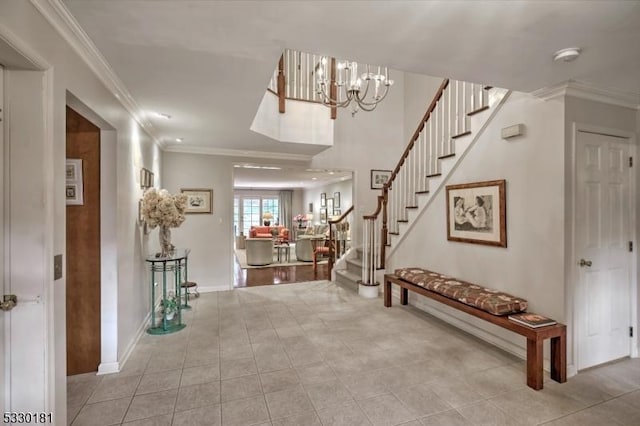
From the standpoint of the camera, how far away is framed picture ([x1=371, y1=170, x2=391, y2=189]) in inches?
238

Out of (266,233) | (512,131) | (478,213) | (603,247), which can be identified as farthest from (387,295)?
(266,233)

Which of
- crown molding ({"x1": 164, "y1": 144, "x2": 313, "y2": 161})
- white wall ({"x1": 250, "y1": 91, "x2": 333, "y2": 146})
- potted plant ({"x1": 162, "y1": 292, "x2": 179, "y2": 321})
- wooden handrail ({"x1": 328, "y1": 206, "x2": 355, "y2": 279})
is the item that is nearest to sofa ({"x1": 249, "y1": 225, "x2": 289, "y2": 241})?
wooden handrail ({"x1": 328, "y1": 206, "x2": 355, "y2": 279})

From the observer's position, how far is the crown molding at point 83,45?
148cm

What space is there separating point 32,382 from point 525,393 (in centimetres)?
304

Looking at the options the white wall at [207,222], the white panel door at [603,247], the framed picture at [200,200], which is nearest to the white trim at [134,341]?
the white wall at [207,222]

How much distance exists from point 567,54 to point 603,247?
1.79 m

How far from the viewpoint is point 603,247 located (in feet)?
8.80

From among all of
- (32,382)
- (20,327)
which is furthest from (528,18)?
(32,382)

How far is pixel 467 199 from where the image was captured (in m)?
3.35

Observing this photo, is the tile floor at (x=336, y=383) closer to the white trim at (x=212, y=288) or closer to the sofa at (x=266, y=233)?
the white trim at (x=212, y=288)

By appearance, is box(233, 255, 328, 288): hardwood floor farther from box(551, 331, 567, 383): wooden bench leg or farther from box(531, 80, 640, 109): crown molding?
box(531, 80, 640, 109): crown molding

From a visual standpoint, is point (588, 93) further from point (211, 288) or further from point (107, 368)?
point (211, 288)

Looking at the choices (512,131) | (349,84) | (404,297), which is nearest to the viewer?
(512,131)

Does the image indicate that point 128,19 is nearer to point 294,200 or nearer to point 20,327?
point 20,327
